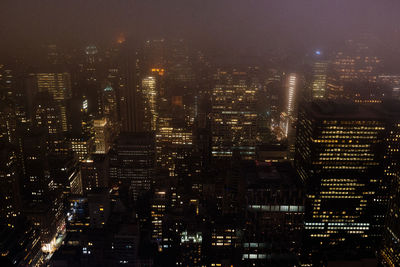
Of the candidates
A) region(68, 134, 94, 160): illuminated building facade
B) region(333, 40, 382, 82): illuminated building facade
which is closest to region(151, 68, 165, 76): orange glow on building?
region(68, 134, 94, 160): illuminated building facade

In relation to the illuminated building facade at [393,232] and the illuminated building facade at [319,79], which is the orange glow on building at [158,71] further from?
the illuminated building facade at [393,232]

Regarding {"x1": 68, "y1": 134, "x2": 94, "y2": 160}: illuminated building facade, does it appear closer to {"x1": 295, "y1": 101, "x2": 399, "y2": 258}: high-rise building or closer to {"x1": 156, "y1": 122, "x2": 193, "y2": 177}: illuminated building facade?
{"x1": 156, "y1": 122, "x2": 193, "y2": 177}: illuminated building facade

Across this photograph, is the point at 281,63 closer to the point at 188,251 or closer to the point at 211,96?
the point at 211,96

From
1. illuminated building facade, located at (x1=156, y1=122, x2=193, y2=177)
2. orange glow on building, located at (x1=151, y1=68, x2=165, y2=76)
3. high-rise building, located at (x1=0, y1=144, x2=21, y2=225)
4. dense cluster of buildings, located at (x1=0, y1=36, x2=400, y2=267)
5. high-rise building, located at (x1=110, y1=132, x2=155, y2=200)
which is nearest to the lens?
dense cluster of buildings, located at (x1=0, y1=36, x2=400, y2=267)

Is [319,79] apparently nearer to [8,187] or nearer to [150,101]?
[150,101]

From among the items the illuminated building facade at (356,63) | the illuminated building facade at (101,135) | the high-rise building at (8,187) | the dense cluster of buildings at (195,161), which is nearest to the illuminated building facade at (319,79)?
the dense cluster of buildings at (195,161)

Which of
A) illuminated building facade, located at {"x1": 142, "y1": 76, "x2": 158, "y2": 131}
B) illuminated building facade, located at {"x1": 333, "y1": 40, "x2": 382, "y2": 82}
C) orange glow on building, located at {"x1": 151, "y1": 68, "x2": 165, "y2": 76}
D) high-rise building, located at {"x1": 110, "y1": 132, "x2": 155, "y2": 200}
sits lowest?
high-rise building, located at {"x1": 110, "y1": 132, "x2": 155, "y2": 200}
